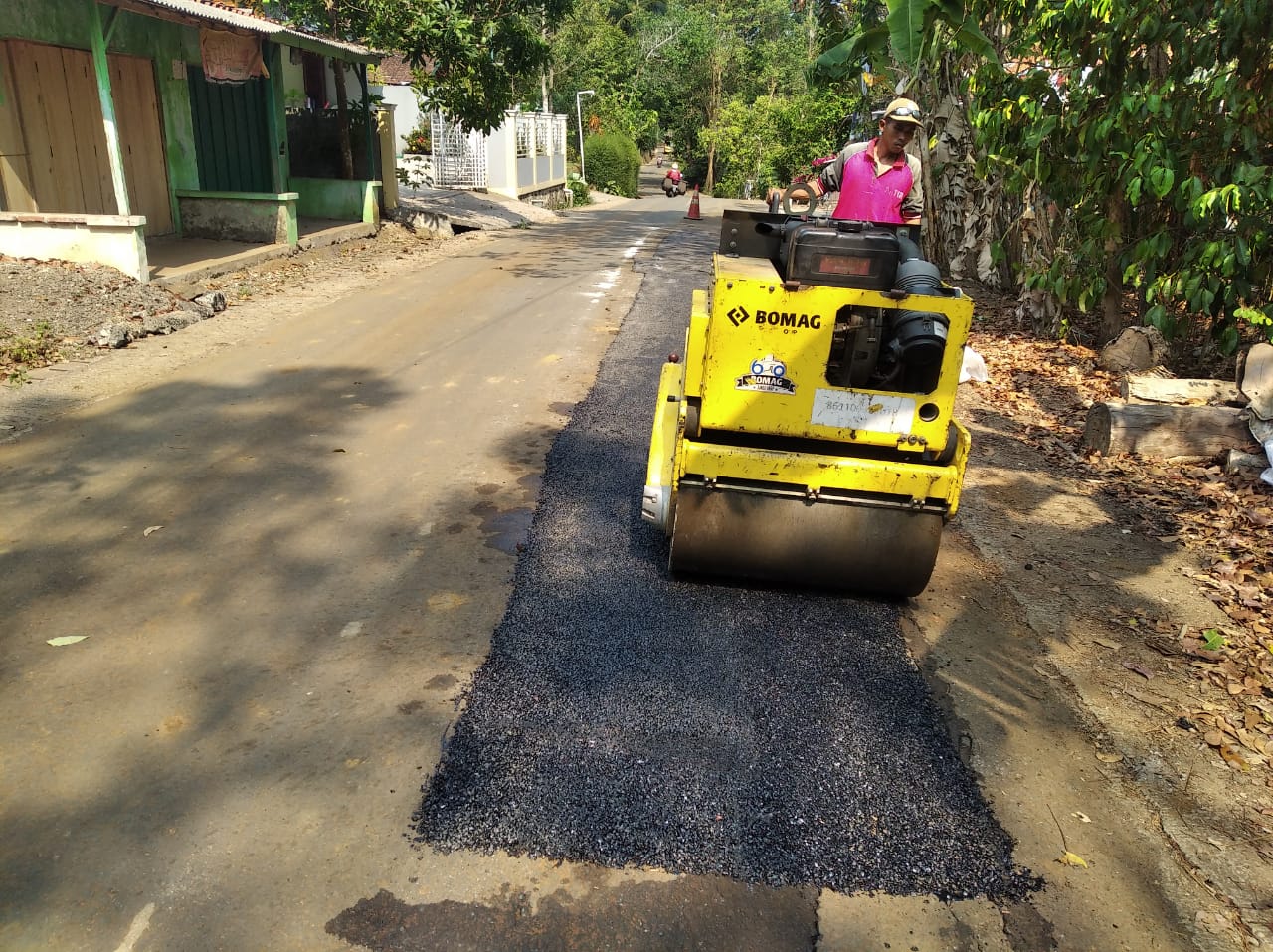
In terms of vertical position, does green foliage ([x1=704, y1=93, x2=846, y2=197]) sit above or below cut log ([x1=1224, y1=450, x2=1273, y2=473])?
above

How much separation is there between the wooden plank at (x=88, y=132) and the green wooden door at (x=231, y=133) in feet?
7.11

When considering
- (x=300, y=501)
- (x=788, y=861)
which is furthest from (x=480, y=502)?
(x=788, y=861)

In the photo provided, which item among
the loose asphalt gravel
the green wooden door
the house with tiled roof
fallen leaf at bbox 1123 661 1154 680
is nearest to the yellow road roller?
the loose asphalt gravel

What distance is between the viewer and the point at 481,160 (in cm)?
2788

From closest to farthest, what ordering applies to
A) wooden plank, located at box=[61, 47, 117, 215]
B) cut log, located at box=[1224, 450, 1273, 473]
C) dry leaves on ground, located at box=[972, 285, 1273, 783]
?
dry leaves on ground, located at box=[972, 285, 1273, 783]
cut log, located at box=[1224, 450, 1273, 473]
wooden plank, located at box=[61, 47, 117, 215]

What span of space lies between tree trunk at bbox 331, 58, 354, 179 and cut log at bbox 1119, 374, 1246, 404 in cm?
1598

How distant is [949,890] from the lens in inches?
115

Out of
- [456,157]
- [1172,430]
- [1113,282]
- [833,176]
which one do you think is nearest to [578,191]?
[456,157]

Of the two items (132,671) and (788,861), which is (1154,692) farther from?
(132,671)

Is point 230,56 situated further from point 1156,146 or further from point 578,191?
point 578,191

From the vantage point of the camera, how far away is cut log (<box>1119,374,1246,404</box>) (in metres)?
7.02

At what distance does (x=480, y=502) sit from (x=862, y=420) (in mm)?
2588

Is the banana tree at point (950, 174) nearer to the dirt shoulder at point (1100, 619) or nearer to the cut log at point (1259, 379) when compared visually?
the dirt shoulder at point (1100, 619)

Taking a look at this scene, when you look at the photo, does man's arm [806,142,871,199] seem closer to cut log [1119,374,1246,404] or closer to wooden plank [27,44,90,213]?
cut log [1119,374,1246,404]
